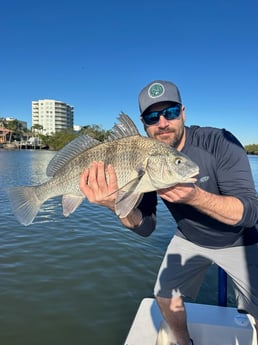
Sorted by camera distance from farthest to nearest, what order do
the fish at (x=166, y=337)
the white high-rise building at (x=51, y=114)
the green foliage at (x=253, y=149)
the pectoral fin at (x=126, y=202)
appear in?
the white high-rise building at (x=51, y=114) < the green foliage at (x=253, y=149) < the fish at (x=166, y=337) < the pectoral fin at (x=126, y=202)

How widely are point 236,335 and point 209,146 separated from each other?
220cm

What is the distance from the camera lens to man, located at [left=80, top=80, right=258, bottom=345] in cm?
289

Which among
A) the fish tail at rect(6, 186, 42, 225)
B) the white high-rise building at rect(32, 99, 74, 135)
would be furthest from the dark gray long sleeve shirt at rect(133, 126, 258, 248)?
the white high-rise building at rect(32, 99, 74, 135)

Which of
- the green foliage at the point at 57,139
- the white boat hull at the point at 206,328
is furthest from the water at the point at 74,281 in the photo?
the green foliage at the point at 57,139

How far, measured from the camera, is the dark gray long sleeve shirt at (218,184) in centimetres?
282

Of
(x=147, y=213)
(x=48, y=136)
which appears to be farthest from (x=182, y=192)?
(x=48, y=136)

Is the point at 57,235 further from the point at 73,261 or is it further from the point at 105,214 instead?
the point at 105,214

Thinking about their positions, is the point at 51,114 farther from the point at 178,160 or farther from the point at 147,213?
the point at 178,160

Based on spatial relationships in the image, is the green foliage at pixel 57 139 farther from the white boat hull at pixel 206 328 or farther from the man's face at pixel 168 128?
the man's face at pixel 168 128

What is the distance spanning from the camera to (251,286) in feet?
10.3

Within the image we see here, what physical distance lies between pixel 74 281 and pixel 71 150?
3966mm

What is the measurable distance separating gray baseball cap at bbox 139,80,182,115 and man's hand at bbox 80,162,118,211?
856mm

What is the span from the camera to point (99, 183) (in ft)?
9.66

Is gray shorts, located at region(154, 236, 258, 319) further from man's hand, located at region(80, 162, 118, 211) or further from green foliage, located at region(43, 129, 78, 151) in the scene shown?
green foliage, located at region(43, 129, 78, 151)
